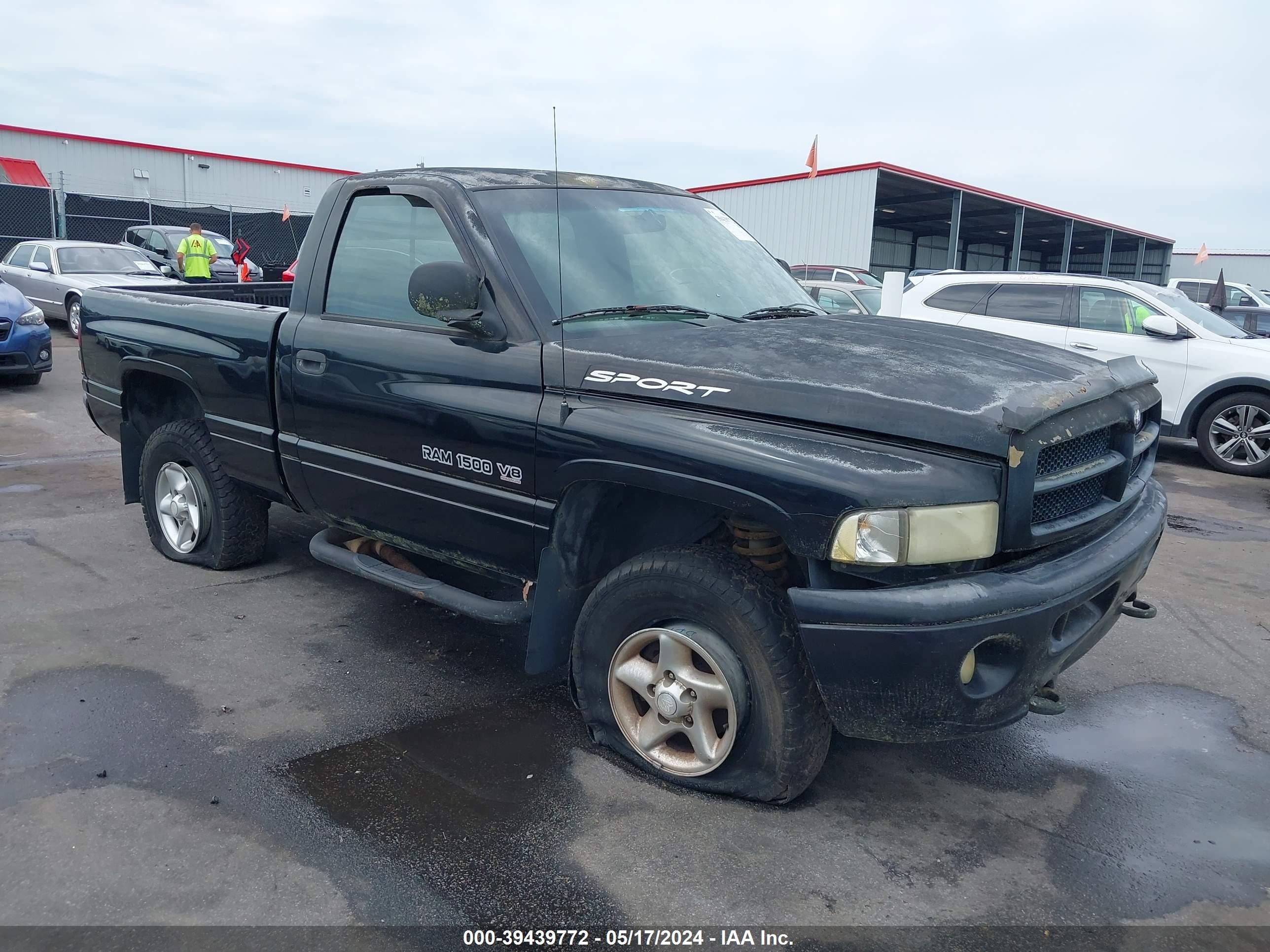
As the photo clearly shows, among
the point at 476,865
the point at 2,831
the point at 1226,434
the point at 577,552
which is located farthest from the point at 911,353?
the point at 1226,434

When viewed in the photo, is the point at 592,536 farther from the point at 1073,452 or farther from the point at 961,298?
the point at 961,298

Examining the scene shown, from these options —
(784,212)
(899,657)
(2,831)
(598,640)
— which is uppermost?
(784,212)

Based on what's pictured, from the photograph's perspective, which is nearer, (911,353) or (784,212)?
(911,353)

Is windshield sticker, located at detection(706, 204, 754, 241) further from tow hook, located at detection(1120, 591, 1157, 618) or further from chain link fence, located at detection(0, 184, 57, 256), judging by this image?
chain link fence, located at detection(0, 184, 57, 256)

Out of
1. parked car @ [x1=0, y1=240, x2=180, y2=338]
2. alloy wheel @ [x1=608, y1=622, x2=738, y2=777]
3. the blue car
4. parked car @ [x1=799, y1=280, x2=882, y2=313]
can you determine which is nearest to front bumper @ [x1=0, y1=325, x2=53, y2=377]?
the blue car

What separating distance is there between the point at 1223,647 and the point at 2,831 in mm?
4878

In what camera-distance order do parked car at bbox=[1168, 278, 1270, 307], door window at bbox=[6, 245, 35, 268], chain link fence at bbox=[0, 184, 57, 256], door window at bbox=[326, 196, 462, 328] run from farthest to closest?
chain link fence at bbox=[0, 184, 57, 256] → parked car at bbox=[1168, 278, 1270, 307] → door window at bbox=[6, 245, 35, 268] → door window at bbox=[326, 196, 462, 328]

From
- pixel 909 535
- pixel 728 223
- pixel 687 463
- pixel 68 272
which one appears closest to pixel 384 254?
pixel 728 223

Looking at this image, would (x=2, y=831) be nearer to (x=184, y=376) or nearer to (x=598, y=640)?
(x=598, y=640)

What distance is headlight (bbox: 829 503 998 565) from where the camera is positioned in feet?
8.27

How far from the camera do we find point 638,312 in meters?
3.47

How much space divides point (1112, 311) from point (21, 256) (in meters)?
15.3

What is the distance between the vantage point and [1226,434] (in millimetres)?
9008

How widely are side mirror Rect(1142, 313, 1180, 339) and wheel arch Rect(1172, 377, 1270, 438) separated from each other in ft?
1.93
